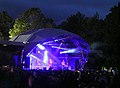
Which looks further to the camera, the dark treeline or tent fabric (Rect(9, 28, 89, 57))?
the dark treeline

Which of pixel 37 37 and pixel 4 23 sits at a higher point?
pixel 4 23

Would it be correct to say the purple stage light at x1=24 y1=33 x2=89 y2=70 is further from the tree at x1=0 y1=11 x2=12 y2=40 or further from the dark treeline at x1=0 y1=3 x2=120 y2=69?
the tree at x1=0 y1=11 x2=12 y2=40

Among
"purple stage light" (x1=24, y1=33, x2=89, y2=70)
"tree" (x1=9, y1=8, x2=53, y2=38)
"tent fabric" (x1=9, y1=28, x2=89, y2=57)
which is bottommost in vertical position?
"purple stage light" (x1=24, y1=33, x2=89, y2=70)

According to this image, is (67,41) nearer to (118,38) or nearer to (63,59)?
(63,59)

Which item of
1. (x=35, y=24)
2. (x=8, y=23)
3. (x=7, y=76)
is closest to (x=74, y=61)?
(x=35, y=24)

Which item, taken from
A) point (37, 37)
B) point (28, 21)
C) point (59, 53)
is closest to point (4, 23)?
point (28, 21)

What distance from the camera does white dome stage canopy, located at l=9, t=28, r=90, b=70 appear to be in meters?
42.7

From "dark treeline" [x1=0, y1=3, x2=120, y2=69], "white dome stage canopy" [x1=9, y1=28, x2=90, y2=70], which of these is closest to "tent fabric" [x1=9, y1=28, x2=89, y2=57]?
"white dome stage canopy" [x1=9, y1=28, x2=90, y2=70]

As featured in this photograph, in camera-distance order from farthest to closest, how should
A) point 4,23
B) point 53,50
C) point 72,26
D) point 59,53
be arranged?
point 72,26
point 4,23
point 59,53
point 53,50

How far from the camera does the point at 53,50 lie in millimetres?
44844

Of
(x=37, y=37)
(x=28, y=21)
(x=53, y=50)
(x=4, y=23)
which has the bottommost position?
(x=53, y=50)

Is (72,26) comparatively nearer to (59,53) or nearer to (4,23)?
(4,23)

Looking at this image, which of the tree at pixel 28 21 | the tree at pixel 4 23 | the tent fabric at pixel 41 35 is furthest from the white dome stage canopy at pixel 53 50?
the tree at pixel 4 23

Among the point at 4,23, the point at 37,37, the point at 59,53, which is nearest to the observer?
the point at 37,37
